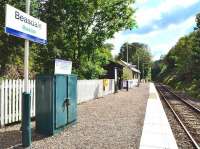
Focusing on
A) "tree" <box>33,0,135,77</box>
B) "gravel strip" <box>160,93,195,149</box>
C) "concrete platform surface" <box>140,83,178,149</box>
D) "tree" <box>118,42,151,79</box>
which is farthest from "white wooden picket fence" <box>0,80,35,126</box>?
"tree" <box>118,42,151,79</box>

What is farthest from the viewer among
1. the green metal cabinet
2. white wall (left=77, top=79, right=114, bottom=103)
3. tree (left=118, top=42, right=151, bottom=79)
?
tree (left=118, top=42, right=151, bottom=79)

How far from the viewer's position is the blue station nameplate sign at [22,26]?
26.2 feet

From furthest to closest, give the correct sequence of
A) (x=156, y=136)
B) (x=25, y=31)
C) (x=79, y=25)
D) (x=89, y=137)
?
(x=79, y=25), (x=156, y=136), (x=89, y=137), (x=25, y=31)

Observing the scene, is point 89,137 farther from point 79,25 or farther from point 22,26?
point 79,25

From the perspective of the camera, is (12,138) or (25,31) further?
(12,138)

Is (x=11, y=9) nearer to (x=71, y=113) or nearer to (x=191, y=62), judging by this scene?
(x=71, y=113)

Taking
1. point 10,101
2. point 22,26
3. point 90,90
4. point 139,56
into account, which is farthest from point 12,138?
point 139,56

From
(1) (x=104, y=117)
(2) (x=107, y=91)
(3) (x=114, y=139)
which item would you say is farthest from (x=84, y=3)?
(3) (x=114, y=139)

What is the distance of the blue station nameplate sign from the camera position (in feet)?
26.2

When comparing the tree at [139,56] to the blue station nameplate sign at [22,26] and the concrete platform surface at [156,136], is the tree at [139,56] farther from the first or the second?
the blue station nameplate sign at [22,26]

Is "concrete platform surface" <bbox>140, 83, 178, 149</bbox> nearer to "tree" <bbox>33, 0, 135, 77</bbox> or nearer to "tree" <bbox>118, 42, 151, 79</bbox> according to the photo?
"tree" <bbox>33, 0, 135, 77</bbox>

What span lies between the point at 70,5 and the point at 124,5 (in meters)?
4.46

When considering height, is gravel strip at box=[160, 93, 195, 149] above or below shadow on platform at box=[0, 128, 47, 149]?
below

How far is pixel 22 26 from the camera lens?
27.9 feet
